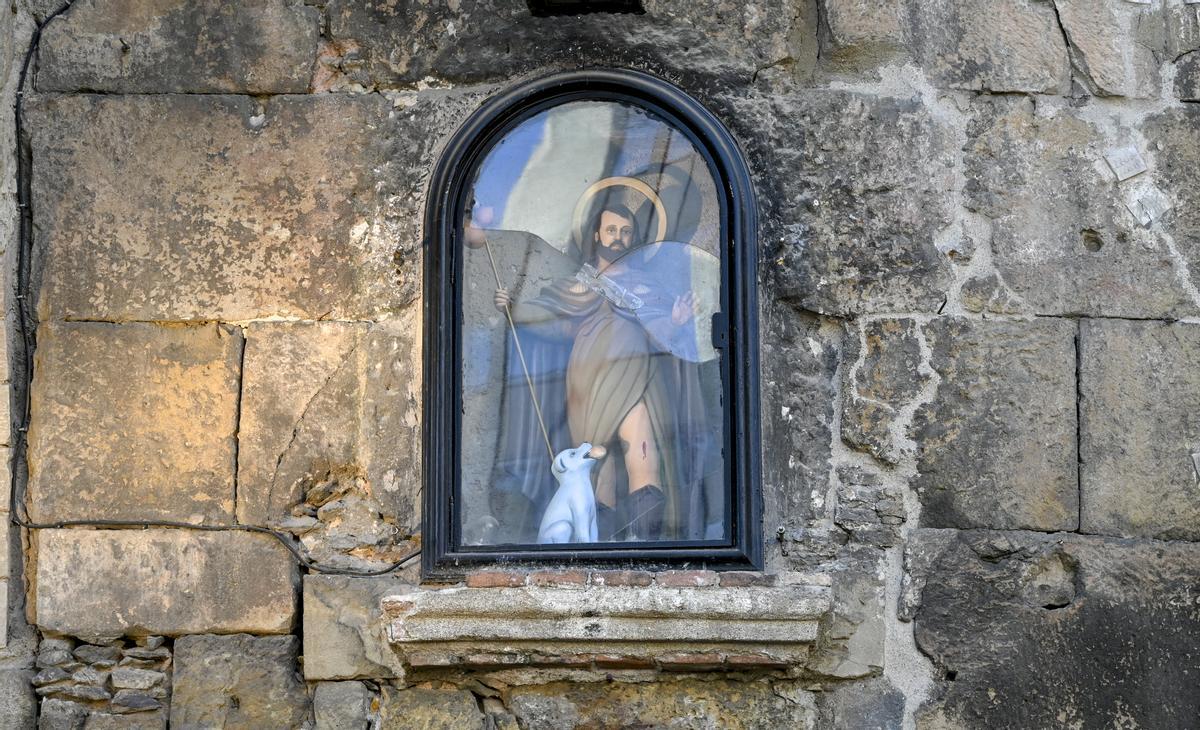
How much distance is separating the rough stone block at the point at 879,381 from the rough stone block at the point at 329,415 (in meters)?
1.11

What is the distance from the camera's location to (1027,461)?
11.6ft

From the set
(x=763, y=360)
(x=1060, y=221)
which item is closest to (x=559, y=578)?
(x=763, y=360)

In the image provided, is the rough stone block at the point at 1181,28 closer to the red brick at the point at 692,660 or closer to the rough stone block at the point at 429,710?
the red brick at the point at 692,660

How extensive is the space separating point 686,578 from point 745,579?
0.15 metres

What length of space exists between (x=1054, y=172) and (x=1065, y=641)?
3.91 feet

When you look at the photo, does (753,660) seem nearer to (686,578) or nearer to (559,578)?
(686,578)

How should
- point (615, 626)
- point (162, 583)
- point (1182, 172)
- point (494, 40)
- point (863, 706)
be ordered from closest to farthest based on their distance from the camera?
1. point (615, 626)
2. point (863, 706)
3. point (162, 583)
4. point (1182, 172)
5. point (494, 40)

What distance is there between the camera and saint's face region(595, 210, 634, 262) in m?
3.80

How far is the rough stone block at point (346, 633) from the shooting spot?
11.6ft

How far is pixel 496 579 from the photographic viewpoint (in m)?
3.51

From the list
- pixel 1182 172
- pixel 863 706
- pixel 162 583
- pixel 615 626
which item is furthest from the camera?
pixel 1182 172

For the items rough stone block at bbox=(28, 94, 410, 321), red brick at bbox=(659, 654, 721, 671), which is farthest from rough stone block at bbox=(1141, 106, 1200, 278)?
rough stone block at bbox=(28, 94, 410, 321)

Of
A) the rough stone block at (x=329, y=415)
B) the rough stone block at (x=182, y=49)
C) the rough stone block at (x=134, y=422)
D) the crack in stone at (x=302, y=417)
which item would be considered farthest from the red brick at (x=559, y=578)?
the rough stone block at (x=182, y=49)

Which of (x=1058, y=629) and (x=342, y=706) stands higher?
(x=1058, y=629)
